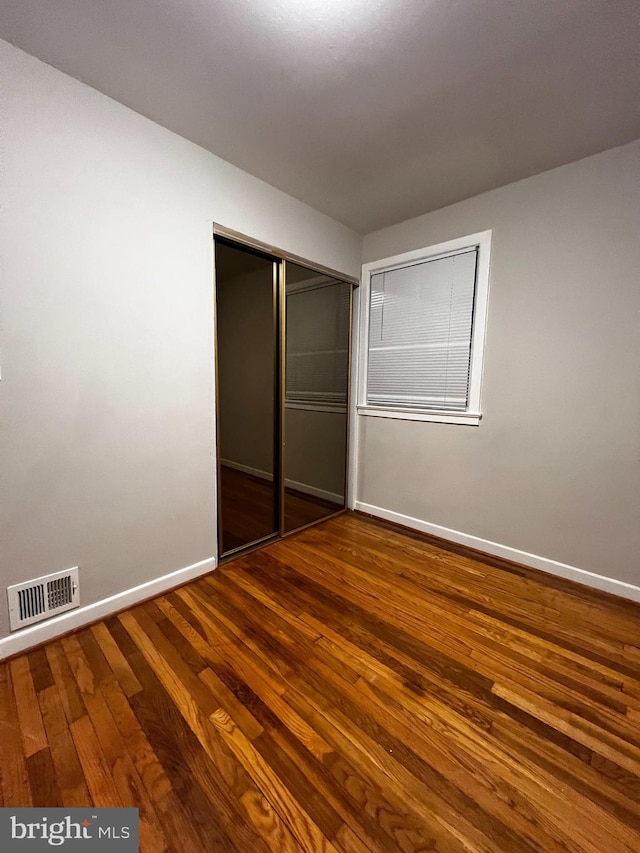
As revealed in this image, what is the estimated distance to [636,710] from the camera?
4.42 feet

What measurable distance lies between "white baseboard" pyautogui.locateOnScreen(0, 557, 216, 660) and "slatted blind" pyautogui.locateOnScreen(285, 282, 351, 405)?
4.73ft

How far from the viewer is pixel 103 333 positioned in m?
1.72

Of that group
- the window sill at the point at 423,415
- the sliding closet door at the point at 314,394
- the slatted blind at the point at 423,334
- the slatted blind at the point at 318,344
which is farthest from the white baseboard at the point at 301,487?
the slatted blind at the point at 423,334

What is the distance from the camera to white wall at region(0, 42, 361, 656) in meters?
1.48

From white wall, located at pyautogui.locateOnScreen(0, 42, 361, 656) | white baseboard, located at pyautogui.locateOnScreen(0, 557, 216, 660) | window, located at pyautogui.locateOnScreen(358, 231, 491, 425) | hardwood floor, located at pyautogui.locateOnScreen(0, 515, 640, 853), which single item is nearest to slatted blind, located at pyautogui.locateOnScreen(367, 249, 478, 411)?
window, located at pyautogui.locateOnScreen(358, 231, 491, 425)

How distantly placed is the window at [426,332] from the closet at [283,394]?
0.85 feet

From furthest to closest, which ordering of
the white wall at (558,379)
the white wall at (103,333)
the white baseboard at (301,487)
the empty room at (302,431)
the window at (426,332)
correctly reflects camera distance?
the white baseboard at (301,487) < the window at (426,332) < the white wall at (558,379) < the white wall at (103,333) < the empty room at (302,431)

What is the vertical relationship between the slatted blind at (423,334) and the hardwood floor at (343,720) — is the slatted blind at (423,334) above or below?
above

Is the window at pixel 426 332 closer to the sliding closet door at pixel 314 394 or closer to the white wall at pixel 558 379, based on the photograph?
the white wall at pixel 558 379

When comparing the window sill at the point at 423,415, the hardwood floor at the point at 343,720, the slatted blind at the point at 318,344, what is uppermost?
the slatted blind at the point at 318,344

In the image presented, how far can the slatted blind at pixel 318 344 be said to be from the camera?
270cm

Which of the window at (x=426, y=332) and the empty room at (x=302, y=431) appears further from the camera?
the window at (x=426, y=332)

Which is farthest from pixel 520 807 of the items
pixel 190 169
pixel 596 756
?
pixel 190 169

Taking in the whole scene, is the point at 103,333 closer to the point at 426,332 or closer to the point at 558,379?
the point at 426,332
